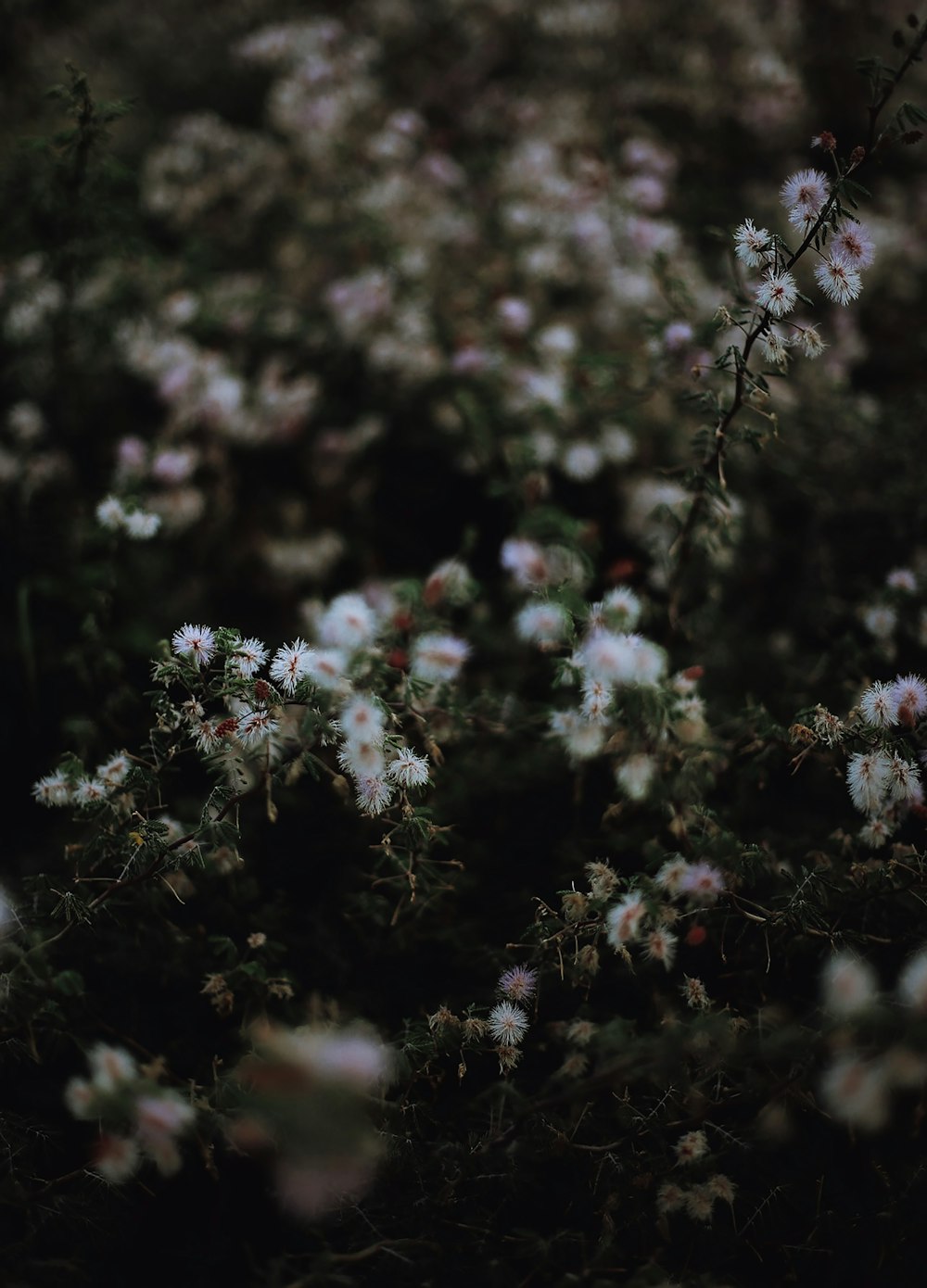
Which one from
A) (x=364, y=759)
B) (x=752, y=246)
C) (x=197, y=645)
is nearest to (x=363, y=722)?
(x=364, y=759)

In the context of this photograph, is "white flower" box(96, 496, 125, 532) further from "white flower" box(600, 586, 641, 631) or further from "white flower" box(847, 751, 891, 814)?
"white flower" box(847, 751, 891, 814)

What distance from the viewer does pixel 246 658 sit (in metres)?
1.38

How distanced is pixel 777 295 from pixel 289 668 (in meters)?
1.02

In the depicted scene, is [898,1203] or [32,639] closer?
[898,1203]

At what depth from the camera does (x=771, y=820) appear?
73.5 inches

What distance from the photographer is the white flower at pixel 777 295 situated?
1402 millimetres

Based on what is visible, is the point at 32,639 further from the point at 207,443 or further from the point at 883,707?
the point at 883,707

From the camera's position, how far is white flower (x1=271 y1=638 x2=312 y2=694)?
138 cm

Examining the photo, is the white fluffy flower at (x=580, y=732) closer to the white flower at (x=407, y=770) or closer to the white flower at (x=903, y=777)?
the white flower at (x=407, y=770)

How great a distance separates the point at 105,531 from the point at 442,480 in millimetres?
1220

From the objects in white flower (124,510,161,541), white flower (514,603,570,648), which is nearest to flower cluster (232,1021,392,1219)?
white flower (514,603,570,648)

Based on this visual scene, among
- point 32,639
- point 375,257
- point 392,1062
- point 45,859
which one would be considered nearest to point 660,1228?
point 392,1062

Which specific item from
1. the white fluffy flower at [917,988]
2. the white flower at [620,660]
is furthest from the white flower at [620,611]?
the white fluffy flower at [917,988]

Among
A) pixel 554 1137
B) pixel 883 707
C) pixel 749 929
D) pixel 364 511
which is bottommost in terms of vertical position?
pixel 554 1137
